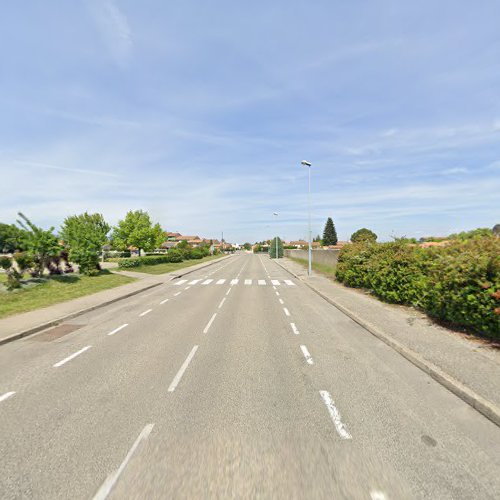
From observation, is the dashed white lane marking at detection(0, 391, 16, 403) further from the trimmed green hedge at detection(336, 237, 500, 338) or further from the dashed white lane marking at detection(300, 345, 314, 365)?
the trimmed green hedge at detection(336, 237, 500, 338)

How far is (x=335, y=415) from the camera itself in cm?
403

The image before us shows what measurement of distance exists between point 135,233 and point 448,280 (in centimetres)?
4479

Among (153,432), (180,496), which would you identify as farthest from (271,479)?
(153,432)

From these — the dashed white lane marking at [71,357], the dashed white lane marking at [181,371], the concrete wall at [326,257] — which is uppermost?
the concrete wall at [326,257]

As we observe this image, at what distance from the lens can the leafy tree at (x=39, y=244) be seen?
1639cm

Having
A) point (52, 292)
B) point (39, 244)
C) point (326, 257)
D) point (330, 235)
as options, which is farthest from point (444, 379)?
point (330, 235)

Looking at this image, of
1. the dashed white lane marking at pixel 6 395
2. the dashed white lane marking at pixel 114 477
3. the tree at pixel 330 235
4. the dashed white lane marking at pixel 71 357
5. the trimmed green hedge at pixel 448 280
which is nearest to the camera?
the dashed white lane marking at pixel 114 477

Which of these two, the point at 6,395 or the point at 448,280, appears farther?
the point at 448,280

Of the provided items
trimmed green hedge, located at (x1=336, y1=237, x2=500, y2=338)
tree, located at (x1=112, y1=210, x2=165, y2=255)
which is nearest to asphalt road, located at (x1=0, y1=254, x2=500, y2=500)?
trimmed green hedge, located at (x1=336, y1=237, x2=500, y2=338)

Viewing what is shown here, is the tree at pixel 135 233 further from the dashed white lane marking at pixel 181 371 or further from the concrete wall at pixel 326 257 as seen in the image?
the dashed white lane marking at pixel 181 371

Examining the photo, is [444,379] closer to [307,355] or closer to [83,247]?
[307,355]

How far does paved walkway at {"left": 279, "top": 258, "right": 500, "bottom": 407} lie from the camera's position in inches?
190

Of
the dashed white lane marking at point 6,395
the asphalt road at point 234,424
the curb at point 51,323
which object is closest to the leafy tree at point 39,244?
the curb at point 51,323

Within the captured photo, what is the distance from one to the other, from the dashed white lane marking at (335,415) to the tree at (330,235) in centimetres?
12143
